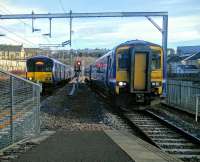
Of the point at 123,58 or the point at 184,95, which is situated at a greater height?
the point at 123,58

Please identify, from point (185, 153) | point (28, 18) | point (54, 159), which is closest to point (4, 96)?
point (54, 159)

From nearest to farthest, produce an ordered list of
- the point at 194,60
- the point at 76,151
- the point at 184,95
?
the point at 76,151 < the point at 184,95 < the point at 194,60

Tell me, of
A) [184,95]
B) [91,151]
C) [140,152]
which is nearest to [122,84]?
[184,95]

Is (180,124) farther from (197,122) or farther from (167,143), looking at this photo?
(167,143)

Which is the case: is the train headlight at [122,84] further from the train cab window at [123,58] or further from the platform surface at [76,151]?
the platform surface at [76,151]

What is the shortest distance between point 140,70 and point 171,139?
7.68 m

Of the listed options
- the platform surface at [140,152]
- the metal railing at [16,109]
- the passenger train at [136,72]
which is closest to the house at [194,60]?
the passenger train at [136,72]

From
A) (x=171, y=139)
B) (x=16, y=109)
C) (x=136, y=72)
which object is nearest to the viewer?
(x=16, y=109)

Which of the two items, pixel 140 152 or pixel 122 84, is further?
pixel 122 84

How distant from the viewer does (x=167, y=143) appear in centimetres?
1307

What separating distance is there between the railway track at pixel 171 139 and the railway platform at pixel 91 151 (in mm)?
1214

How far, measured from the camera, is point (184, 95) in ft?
79.7

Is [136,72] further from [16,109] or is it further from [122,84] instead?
[16,109]

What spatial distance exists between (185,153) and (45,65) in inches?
1118
